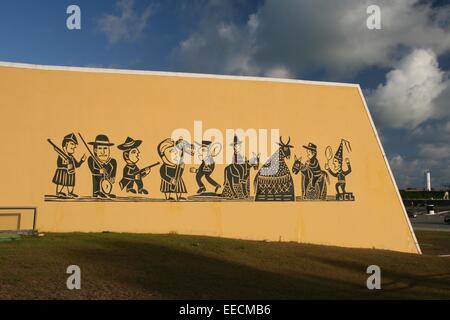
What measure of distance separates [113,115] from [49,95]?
2.49 meters

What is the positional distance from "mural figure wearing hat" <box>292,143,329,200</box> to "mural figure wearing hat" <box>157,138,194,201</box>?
15.6ft

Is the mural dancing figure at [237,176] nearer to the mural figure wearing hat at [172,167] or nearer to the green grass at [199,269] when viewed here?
the mural figure wearing hat at [172,167]

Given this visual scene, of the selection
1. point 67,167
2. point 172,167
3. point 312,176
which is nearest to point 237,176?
point 172,167

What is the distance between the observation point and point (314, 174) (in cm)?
1889

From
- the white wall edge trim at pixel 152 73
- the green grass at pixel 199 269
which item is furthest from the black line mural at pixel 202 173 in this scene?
the white wall edge trim at pixel 152 73

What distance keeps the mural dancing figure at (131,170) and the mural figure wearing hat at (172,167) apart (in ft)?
2.30

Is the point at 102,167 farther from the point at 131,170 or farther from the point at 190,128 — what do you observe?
the point at 190,128

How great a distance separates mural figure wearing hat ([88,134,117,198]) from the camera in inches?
664

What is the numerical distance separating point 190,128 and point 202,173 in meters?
1.88

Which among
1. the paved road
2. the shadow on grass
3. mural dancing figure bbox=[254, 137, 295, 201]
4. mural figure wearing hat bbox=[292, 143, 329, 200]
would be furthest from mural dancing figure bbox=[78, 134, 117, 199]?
the paved road

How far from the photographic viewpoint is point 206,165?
702 inches

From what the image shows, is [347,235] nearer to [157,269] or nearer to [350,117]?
[350,117]

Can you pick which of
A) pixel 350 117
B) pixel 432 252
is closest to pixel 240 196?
pixel 350 117
